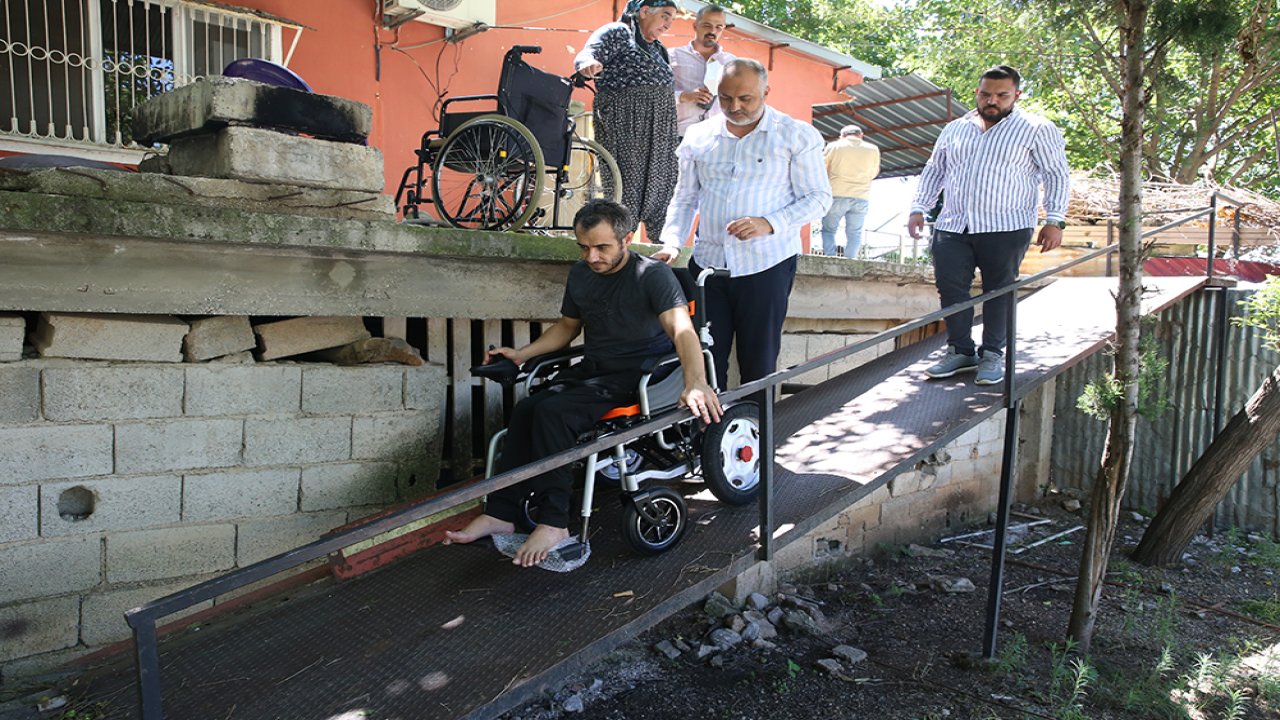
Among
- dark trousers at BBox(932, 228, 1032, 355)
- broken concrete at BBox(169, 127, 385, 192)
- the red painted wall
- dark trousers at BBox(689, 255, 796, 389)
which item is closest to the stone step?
broken concrete at BBox(169, 127, 385, 192)

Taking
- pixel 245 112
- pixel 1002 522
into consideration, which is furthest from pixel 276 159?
pixel 1002 522

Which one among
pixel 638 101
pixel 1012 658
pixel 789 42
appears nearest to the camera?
pixel 638 101

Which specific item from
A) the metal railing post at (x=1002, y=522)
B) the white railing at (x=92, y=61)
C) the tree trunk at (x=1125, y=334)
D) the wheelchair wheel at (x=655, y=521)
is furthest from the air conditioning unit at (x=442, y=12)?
the wheelchair wheel at (x=655, y=521)

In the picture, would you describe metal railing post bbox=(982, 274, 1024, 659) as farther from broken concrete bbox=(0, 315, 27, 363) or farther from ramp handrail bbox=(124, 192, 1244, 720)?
broken concrete bbox=(0, 315, 27, 363)

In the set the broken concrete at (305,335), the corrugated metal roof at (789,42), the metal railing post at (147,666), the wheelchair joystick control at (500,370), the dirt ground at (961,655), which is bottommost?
the dirt ground at (961,655)

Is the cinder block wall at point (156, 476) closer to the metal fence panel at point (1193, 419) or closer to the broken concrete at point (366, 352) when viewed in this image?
the broken concrete at point (366, 352)

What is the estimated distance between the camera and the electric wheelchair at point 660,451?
3.27m

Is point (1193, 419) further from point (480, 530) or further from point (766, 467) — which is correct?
point (480, 530)

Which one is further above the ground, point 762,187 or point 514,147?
point 514,147

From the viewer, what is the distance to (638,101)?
479cm

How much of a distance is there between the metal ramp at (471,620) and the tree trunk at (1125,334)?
85 centimetres

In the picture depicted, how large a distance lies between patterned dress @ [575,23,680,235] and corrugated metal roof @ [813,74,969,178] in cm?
770

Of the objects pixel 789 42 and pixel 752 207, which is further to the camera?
pixel 789 42

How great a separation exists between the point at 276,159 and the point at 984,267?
3.50m
